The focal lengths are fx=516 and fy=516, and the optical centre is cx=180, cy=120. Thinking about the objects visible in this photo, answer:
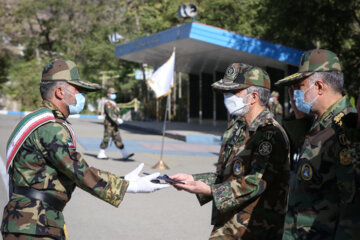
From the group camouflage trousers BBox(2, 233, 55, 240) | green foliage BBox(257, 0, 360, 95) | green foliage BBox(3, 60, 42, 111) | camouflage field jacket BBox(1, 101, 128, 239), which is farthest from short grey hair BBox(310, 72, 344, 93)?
green foliage BBox(3, 60, 42, 111)

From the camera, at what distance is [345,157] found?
2.50 meters

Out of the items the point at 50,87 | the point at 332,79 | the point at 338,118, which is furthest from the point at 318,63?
the point at 50,87

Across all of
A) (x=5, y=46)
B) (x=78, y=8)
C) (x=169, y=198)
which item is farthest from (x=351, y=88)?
(x=5, y=46)

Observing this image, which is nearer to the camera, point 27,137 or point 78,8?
point 27,137

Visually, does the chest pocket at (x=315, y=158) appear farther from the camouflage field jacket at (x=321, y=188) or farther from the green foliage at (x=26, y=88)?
the green foliage at (x=26, y=88)

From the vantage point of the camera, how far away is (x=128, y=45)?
27.7 metres

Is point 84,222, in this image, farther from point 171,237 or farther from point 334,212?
point 334,212

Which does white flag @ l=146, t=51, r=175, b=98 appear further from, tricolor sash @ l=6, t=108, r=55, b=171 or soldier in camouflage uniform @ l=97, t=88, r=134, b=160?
tricolor sash @ l=6, t=108, r=55, b=171

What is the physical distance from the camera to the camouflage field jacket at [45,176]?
3.02 m

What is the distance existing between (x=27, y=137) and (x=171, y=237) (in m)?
3.29

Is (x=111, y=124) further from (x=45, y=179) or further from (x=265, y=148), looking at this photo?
(x=265, y=148)

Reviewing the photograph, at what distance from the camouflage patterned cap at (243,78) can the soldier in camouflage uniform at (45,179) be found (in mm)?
811

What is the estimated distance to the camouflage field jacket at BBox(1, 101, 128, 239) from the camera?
3.02 m

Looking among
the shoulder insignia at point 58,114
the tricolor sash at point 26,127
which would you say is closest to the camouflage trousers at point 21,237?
the tricolor sash at point 26,127
